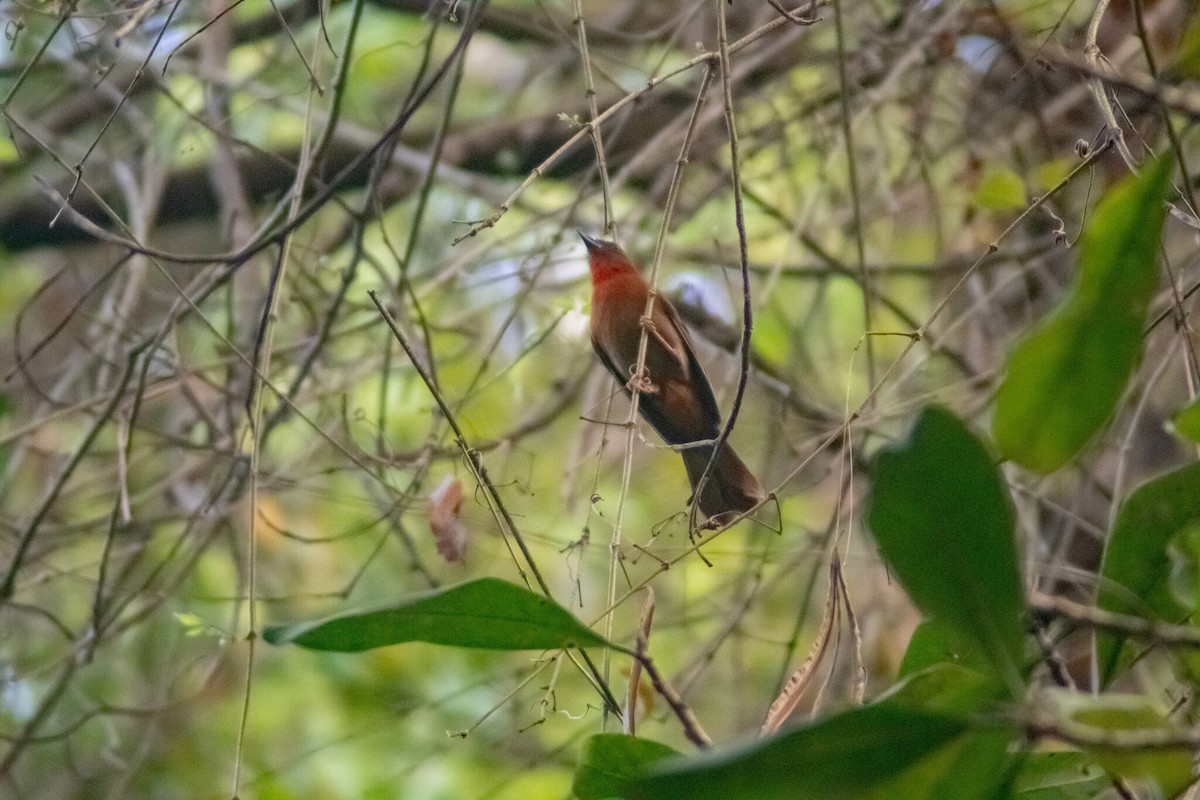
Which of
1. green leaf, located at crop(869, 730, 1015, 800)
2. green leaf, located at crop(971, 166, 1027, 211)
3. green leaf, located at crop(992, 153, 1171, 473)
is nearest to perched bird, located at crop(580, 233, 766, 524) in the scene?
green leaf, located at crop(971, 166, 1027, 211)

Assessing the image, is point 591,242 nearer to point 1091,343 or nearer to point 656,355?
point 656,355

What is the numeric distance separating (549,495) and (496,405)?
2.63 ft

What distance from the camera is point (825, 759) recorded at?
0.80m

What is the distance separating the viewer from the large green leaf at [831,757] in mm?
768

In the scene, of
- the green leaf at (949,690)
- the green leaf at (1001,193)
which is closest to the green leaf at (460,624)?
the green leaf at (949,690)

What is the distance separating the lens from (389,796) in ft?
9.74

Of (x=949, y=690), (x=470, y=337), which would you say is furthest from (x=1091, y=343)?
(x=470, y=337)

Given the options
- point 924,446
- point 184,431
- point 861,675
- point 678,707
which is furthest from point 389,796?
point 924,446

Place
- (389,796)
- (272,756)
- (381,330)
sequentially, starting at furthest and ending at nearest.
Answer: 1. (272,756)
2. (381,330)
3. (389,796)

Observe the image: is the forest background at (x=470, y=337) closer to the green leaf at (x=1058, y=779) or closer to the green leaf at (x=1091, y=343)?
the green leaf at (x=1058, y=779)

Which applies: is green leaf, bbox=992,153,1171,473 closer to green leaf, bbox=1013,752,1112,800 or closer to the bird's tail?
green leaf, bbox=1013,752,1112,800

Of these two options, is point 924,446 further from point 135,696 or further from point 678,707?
point 135,696

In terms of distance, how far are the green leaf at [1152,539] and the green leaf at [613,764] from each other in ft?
1.61

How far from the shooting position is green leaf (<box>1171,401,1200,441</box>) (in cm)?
103
